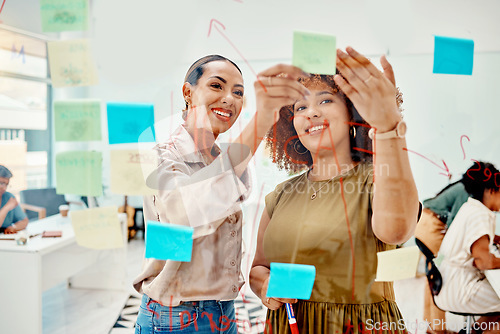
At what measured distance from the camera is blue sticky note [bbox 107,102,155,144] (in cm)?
82

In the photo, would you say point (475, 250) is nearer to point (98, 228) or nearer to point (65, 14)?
point (98, 228)

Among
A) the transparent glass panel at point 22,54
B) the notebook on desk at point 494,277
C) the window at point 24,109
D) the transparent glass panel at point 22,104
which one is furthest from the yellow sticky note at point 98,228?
the notebook on desk at point 494,277

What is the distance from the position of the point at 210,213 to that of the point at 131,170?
9.5 inches

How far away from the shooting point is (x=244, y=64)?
81 cm

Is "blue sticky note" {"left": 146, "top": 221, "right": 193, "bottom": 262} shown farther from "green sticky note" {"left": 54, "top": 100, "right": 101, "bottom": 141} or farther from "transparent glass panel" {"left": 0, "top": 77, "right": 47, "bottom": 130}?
"transparent glass panel" {"left": 0, "top": 77, "right": 47, "bottom": 130}

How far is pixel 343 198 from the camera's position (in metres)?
0.80

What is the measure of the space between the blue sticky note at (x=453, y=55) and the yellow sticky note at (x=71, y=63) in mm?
805

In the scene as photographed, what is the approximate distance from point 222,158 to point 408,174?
390 millimetres

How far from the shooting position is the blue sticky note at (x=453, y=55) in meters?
0.86

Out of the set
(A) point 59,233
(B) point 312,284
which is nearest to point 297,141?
(B) point 312,284

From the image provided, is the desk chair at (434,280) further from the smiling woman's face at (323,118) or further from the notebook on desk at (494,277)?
the smiling woman's face at (323,118)

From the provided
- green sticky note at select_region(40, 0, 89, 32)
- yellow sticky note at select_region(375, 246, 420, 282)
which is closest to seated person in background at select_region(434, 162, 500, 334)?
yellow sticky note at select_region(375, 246, 420, 282)

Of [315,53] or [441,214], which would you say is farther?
[441,214]

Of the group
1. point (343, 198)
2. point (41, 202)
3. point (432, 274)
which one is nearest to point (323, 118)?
point (343, 198)
